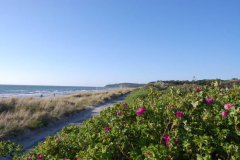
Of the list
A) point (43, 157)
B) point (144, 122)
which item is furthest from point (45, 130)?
point (144, 122)

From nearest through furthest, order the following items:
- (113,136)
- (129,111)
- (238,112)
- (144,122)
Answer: (238,112)
(113,136)
(144,122)
(129,111)

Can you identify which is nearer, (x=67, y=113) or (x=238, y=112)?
(x=238, y=112)

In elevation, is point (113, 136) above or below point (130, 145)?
above

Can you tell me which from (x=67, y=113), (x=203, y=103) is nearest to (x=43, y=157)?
(x=203, y=103)

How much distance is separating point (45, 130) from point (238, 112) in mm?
8129

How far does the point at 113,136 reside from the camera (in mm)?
2059

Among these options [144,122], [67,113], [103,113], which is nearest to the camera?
[144,122]

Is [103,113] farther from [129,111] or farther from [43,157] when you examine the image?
[43,157]

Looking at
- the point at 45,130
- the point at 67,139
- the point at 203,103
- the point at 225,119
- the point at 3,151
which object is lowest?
the point at 45,130

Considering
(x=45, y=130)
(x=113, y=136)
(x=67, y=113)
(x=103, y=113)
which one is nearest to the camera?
(x=113, y=136)

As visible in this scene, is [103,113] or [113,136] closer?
[113,136]

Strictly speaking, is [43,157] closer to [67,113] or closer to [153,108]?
[153,108]

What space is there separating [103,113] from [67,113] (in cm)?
820

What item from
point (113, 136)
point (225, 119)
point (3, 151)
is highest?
point (225, 119)
